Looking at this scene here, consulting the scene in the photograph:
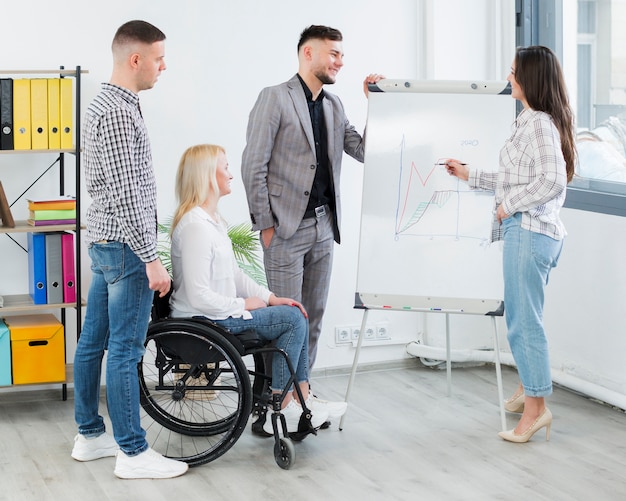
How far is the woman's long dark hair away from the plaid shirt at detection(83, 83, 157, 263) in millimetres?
1456

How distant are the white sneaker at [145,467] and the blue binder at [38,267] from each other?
1.05 m

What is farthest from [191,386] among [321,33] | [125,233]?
[321,33]

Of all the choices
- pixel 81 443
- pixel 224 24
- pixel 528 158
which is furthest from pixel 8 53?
pixel 528 158

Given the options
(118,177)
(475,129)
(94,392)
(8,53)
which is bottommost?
(94,392)

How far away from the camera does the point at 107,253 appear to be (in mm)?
3174

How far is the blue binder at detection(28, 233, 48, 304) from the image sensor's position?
13.3ft

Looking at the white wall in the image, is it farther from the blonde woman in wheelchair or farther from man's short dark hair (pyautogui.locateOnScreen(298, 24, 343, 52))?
the blonde woman in wheelchair

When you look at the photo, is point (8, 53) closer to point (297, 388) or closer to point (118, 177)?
point (118, 177)

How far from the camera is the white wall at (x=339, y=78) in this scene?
4.18 meters

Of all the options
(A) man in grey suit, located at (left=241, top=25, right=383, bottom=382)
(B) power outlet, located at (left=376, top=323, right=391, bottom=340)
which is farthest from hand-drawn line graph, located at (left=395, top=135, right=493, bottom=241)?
(B) power outlet, located at (left=376, top=323, right=391, bottom=340)

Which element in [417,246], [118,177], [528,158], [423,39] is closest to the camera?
[118,177]

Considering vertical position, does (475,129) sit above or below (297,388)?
above

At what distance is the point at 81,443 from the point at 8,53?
176 cm

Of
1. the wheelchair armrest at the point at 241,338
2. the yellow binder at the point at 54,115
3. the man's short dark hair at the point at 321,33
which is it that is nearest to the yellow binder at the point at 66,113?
the yellow binder at the point at 54,115
